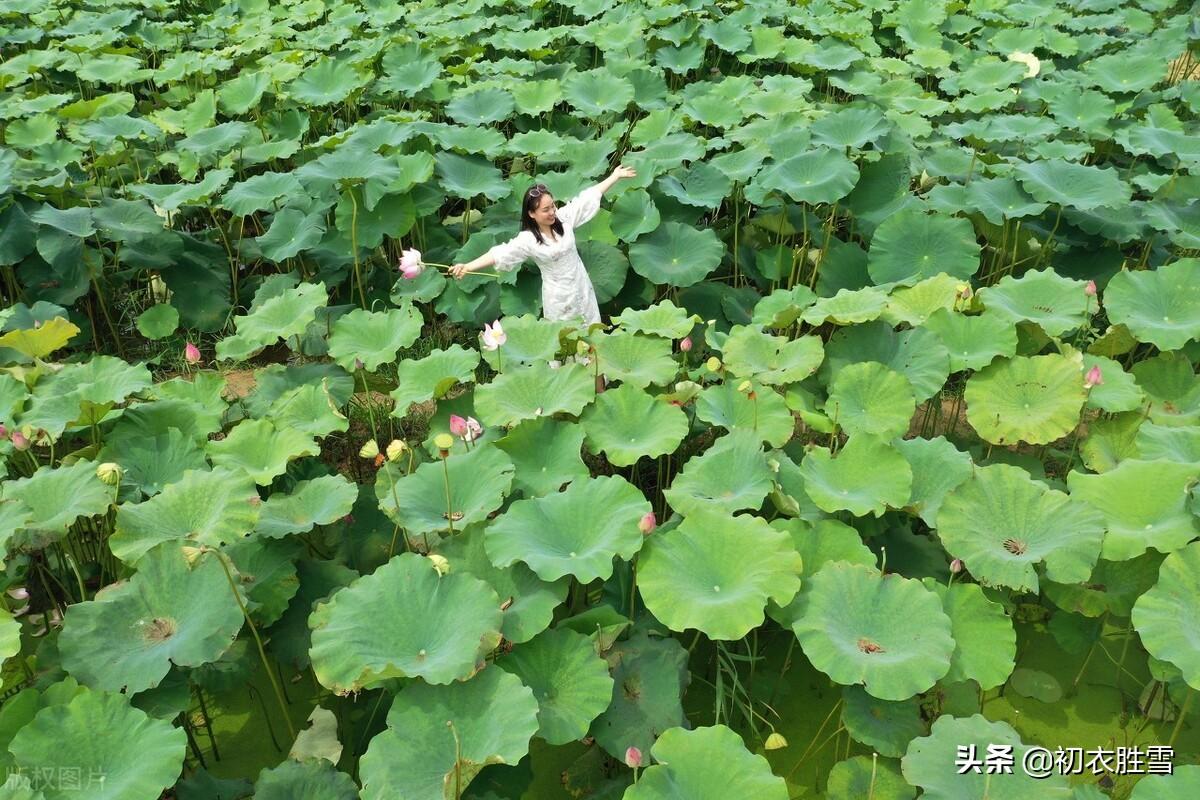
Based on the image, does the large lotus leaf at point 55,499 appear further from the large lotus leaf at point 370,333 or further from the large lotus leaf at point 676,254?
the large lotus leaf at point 676,254

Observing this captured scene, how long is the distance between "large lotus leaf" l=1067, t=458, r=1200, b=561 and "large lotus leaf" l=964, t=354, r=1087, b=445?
0.39 metres

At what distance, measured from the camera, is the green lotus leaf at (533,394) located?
3189 millimetres

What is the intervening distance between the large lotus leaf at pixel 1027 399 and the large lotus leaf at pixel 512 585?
65.1 inches

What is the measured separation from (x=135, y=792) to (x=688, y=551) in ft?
4.76

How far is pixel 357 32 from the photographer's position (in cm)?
751

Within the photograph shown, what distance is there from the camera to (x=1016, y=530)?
2676mm

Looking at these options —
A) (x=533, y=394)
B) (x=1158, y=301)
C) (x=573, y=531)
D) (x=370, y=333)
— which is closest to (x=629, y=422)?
(x=533, y=394)

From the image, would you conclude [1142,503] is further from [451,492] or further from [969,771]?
[451,492]

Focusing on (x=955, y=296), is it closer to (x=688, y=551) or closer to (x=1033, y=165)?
(x=1033, y=165)

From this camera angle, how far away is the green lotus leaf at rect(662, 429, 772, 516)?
2.80 metres

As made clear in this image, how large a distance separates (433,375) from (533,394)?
0.45 metres

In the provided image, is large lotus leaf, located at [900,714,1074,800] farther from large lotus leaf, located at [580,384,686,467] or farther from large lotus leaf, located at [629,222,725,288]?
large lotus leaf, located at [629,222,725,288]

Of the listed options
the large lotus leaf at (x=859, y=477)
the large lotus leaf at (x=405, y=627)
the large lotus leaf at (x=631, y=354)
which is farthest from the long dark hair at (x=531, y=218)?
the large lotus leaf at (x=405, y=627)

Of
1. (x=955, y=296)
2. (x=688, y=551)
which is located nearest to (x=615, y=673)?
(x=688, y=551)
